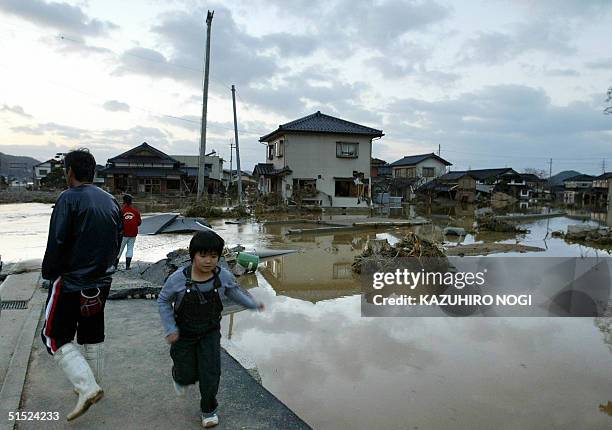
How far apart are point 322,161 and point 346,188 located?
2.62m

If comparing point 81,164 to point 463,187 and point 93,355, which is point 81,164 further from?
point 463,187

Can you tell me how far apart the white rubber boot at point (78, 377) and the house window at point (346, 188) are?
93.1ft

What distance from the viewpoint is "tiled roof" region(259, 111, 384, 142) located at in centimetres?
2988

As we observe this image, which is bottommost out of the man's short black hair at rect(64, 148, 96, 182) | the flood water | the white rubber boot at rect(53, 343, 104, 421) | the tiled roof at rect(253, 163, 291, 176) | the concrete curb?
the flood water

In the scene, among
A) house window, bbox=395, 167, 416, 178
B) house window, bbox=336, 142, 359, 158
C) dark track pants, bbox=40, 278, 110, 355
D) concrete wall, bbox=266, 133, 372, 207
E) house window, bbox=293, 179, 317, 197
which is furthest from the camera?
house window, bbox=395, 167, 416, 178

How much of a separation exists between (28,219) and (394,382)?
19.7 m

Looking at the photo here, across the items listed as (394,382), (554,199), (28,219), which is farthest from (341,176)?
(554,199)

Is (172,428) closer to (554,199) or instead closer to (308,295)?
(308,295)

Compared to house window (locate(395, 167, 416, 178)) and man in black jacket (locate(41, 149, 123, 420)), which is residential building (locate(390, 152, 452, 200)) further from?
man in black jacket (locate(41, 149, 123, 420))

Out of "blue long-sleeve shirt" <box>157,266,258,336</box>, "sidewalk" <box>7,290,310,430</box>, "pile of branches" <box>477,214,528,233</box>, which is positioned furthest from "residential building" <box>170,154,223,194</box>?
"blue long-sleeve shirt" <box>157,266,258,336</box>

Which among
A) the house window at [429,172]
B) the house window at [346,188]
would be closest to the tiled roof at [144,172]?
the house window at [346,188]

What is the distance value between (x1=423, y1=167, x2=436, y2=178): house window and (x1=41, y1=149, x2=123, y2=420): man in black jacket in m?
51.5

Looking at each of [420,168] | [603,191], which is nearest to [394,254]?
[420,168]

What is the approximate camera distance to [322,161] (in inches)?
1199
